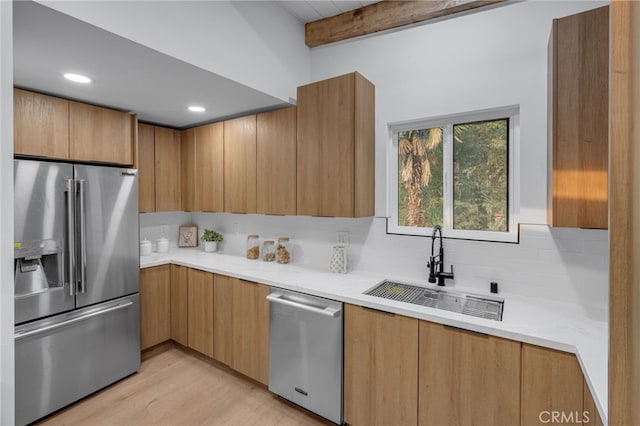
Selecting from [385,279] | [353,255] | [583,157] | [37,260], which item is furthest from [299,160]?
[37,260]

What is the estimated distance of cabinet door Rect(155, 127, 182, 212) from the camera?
3.24 metres

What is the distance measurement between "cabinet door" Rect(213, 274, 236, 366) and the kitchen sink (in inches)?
47.5

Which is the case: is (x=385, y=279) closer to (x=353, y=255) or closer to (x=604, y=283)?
(x=353, y=255)

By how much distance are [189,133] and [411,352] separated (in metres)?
3.00

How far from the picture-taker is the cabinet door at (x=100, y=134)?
232cm

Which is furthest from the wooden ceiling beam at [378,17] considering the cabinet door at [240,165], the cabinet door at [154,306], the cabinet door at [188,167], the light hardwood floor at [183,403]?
the light hardwood floor at [183,403]

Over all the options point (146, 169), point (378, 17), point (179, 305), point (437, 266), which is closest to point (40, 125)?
point (146, 169)

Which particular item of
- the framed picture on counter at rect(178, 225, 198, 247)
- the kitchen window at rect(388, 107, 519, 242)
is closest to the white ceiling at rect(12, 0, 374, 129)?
the kitchen window at rect(388, 107, 519, 242)

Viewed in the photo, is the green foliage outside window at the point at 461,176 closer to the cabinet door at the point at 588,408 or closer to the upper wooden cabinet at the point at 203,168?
the cabinet door at the point at 588,408

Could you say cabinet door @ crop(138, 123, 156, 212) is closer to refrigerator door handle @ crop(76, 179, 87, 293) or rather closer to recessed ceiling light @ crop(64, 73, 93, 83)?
refrigerator door handle @ crop(76, 179, 87, 293)

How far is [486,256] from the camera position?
2.05 meters

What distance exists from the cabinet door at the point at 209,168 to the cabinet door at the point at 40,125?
3.70ft

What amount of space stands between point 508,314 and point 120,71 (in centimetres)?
264

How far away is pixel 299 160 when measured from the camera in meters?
2.46
